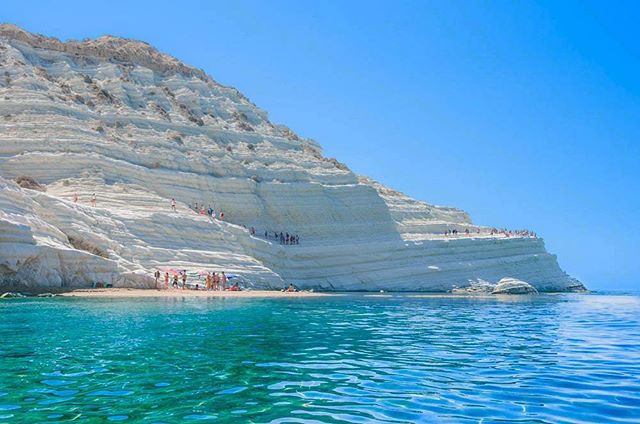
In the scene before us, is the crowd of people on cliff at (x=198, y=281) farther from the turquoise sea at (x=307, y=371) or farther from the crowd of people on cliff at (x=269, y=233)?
the turquoise sea at (x=307, y=371)

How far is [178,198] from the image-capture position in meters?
46.3

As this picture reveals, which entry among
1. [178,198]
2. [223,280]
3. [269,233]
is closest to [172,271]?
[223,280]

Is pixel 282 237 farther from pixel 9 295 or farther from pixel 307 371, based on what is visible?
pixel 307 371

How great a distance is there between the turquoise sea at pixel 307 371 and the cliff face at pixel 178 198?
16.6 m

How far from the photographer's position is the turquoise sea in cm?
711

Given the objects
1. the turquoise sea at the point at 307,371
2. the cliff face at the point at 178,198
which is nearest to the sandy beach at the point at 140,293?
the cliff face at the point at 178,198

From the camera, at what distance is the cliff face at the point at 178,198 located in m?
33.5

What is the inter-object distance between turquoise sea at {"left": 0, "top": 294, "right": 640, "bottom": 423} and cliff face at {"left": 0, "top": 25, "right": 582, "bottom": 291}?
16.6 m

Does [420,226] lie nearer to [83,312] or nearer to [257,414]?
[83,312]

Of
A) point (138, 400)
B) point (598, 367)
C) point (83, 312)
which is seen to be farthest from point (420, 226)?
point (138, 400)

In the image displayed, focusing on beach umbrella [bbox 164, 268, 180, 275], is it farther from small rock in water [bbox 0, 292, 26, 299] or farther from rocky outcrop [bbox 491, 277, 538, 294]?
rocky outcrop [bbox 491, 277, 538, 294]

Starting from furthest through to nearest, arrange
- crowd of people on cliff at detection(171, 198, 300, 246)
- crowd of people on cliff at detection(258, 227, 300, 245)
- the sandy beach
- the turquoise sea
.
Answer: crowd of people on cliff at detection(258, 227, 300, 245) → crowd of people on cliff at detection(171, 198, 300, 246) → the sandy beach → the turquoise sea

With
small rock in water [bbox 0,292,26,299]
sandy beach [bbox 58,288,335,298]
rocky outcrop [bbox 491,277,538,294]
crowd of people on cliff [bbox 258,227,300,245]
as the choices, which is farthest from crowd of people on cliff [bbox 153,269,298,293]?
rocky outcrop [bbox 491,277,538,294]

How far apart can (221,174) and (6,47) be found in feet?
91.8
